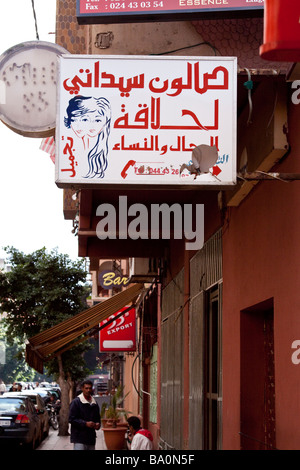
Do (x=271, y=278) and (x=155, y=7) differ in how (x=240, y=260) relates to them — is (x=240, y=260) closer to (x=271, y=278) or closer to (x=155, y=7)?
(x=271, y=278)

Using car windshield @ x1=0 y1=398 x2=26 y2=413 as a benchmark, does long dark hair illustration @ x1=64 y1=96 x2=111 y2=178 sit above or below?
above

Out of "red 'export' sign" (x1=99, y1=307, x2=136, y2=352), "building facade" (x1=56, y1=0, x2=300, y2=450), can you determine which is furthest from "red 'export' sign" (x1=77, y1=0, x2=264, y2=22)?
"red 'export' sign" (x1=99, y1=307, x2=136, y2=352)

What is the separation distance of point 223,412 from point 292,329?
283 centimetres

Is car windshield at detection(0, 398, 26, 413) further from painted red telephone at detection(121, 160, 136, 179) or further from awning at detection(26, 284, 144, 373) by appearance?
painted red telephone at detection(121, 160, 136, 179)

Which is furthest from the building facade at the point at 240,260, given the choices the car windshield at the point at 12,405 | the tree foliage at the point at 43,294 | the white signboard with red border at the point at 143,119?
the tree foliage at the point at 43,294

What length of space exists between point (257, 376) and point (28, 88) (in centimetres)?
386

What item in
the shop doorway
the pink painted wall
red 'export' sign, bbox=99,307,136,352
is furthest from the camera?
red 'export' sign, bbox=99,307,136,352

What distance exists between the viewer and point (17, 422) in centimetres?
1966

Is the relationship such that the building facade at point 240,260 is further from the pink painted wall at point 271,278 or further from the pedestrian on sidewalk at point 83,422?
the pedestrian on sidewalk at point 83,422

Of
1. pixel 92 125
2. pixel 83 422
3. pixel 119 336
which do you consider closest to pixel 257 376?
pixel 92 125

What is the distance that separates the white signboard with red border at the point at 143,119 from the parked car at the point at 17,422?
13.6 meters

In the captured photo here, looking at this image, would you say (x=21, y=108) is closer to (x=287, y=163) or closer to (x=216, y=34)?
(x=216, y=34)

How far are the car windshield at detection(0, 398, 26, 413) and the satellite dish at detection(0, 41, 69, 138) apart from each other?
12.7 metres

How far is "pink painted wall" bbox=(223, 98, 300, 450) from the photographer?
655 centimetres
